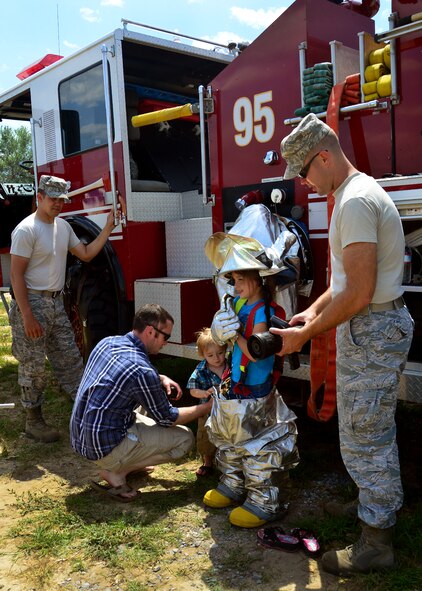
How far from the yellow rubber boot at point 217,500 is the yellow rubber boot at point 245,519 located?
186 mm

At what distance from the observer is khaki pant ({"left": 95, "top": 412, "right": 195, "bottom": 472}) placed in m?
3.40

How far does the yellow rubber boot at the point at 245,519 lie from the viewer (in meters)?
2.96

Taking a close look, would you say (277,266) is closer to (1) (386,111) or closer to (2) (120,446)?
(1) (386,111)

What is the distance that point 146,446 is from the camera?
3479 millimetres

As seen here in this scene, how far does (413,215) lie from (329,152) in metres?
0.61

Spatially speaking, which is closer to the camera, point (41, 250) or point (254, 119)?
point (254, 119)

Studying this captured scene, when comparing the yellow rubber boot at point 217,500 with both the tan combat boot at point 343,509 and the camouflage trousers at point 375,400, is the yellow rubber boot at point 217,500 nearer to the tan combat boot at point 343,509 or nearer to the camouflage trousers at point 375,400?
the tan combat boot at point 343,509

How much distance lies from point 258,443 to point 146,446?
2.52 ft

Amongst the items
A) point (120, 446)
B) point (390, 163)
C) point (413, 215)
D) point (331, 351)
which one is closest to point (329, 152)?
point (413, 215)

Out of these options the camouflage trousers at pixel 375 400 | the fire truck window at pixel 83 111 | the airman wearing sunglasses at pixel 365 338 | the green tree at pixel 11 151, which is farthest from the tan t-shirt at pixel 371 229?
the green tree at pixel 11 151

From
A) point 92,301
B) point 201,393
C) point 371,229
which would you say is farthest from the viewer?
point 92,301

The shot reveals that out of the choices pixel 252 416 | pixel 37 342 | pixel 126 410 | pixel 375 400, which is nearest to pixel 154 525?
pixel 126 410

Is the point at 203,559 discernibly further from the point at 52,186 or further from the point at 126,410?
the point at 52,186

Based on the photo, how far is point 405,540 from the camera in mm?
2715
